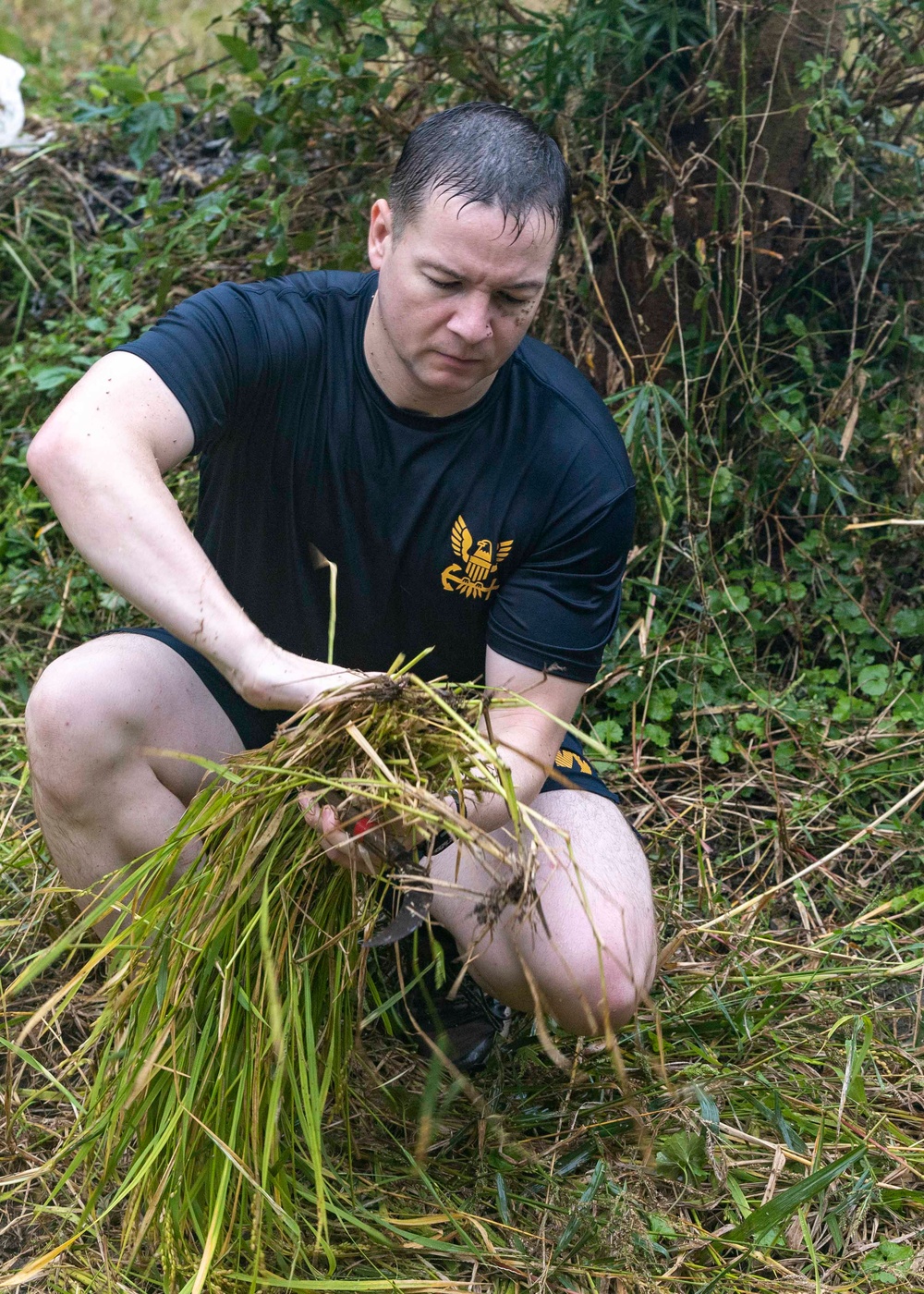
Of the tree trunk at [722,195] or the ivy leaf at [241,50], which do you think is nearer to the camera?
the tree trunk at [722,195]

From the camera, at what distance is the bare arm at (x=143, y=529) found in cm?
133

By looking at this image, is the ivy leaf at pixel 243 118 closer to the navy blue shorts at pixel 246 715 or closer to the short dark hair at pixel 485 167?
the short dark hair at pixel 485 167

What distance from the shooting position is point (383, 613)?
5.79 ft

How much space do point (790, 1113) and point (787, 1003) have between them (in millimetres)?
205

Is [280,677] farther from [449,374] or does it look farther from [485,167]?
[485,167]

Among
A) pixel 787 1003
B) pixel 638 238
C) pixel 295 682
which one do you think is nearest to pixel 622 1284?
pixel 787 1003

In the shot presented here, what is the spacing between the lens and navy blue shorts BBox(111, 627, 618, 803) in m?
1.74

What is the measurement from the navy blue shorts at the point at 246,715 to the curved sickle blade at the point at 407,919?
0.49 metres

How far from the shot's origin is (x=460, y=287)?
1.53 metres

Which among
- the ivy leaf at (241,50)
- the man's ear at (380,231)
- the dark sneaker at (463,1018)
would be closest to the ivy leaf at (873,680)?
the dark sneaker at (463,1018)

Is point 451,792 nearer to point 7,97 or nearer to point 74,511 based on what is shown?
point 74,511

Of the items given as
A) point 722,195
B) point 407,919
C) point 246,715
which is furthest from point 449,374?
point 722,195

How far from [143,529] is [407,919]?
523mm

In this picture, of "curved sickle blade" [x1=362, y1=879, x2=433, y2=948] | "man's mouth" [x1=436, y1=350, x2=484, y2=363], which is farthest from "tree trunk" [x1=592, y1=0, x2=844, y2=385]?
"curved sickle blade" [x1=362, y1=879, x2=433, y2=948]
